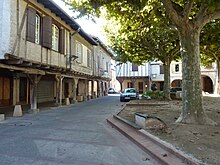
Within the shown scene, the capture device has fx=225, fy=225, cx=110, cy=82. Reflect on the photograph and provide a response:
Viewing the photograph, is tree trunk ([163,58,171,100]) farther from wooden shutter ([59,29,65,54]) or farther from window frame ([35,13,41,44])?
window frame ([35,13,41,44])

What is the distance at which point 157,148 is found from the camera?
5.26 meters

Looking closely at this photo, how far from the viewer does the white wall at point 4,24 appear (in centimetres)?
992

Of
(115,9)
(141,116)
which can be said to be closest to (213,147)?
(141,116)

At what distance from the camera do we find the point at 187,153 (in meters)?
4.53

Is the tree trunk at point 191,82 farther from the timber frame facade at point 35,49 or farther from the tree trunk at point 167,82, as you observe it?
the tree trunk at point 167,82

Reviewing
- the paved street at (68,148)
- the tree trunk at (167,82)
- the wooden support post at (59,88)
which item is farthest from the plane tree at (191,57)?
the tree trunk at (167,82)

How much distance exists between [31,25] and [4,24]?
2.06 metres

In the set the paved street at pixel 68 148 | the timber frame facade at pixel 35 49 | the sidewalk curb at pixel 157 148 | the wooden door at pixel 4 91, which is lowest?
the paved street at pixel 68 148

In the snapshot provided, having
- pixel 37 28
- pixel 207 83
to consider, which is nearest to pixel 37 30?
pixel 37 28

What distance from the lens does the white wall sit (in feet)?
32.5

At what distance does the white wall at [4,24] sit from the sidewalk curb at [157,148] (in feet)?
21.1

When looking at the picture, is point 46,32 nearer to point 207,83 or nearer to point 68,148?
point 68,148

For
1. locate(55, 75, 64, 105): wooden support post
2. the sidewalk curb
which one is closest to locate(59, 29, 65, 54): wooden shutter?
locate(55, 75, 64, 105): wooden support post

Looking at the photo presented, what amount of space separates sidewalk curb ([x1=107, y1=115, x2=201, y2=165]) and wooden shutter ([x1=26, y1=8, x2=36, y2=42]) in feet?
24.1
